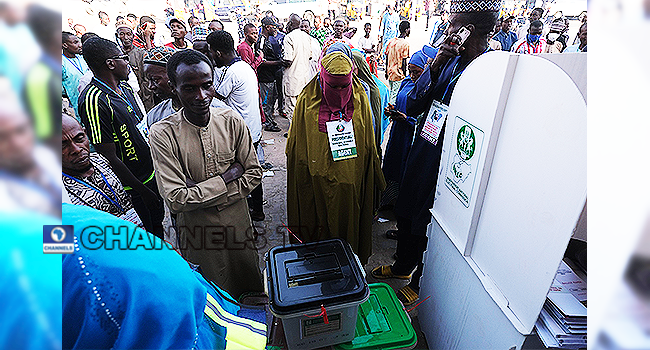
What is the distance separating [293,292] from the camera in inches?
67.3

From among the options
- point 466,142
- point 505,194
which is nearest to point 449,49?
point 466,142

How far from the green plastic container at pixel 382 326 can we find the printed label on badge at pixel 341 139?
990 millimetres

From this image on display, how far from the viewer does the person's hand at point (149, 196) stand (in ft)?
8.16

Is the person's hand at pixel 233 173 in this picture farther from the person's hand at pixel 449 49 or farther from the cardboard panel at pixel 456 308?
the person's hand at pixel 449 49

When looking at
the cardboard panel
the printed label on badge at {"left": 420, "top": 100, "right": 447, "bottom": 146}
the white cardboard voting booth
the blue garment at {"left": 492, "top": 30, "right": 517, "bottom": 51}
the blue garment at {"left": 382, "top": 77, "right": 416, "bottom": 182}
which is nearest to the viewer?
the white cardboard voting booth

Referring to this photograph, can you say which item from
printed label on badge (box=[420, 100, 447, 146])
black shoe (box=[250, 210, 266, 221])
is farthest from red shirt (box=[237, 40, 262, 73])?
printed label on badge (box=[420, 100, 447, 146])

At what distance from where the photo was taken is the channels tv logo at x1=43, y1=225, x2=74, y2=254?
41 centimetres

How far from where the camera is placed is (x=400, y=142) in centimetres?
332

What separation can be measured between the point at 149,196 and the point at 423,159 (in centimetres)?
213

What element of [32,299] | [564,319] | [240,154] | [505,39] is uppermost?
[505,39]

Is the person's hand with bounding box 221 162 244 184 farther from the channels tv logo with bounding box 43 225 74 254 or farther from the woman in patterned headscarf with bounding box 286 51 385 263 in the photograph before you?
the channels tv logo with bounding box 43 225 74 254

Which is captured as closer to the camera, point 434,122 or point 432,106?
point 434,122

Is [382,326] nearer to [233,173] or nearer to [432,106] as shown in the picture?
[233,173]

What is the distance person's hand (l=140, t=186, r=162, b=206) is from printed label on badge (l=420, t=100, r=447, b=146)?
2.13 meters
